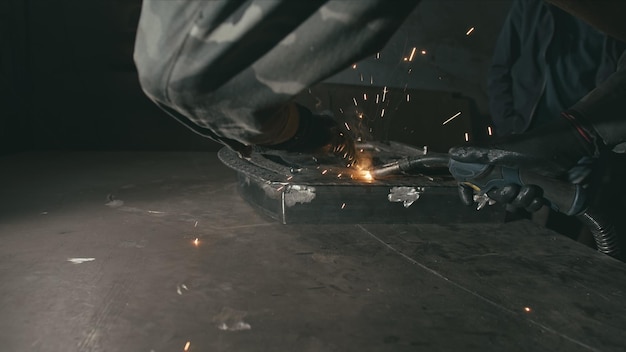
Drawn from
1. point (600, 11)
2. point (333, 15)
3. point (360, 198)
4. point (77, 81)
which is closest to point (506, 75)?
point (360, 198)

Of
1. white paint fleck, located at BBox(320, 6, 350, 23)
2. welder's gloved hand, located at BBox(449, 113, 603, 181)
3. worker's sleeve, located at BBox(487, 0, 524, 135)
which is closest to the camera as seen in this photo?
white paint fleck, located at BBox(320, 6, 350, 23)

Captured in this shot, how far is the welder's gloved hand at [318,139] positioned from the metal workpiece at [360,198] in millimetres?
80

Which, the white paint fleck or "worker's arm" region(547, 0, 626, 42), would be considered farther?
"worker's arm" region(547, 0, 626, 42)

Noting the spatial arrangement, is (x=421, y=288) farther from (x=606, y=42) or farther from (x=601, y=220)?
(x=606, y=42)

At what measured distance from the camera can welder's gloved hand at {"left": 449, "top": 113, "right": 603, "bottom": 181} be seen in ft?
3.40

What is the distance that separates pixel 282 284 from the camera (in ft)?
2.77

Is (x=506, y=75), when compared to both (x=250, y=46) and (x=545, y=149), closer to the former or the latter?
(x=545, y=149)

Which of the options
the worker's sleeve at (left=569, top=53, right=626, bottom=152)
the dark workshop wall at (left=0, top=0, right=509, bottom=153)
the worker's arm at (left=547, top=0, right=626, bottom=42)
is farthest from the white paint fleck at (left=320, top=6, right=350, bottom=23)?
the dark workshop wall at (left=0, top=0, right=509, bottom=153)

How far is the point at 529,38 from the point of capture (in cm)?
194

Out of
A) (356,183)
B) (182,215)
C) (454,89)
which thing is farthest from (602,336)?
(454,89)

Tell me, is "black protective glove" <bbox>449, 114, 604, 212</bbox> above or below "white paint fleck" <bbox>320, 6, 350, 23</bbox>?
below

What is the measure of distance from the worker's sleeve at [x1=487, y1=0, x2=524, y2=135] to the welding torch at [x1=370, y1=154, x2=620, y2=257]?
90cm

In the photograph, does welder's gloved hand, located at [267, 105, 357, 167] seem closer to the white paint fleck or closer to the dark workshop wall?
the white paint fleck

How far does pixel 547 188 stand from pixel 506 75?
3.80ft
